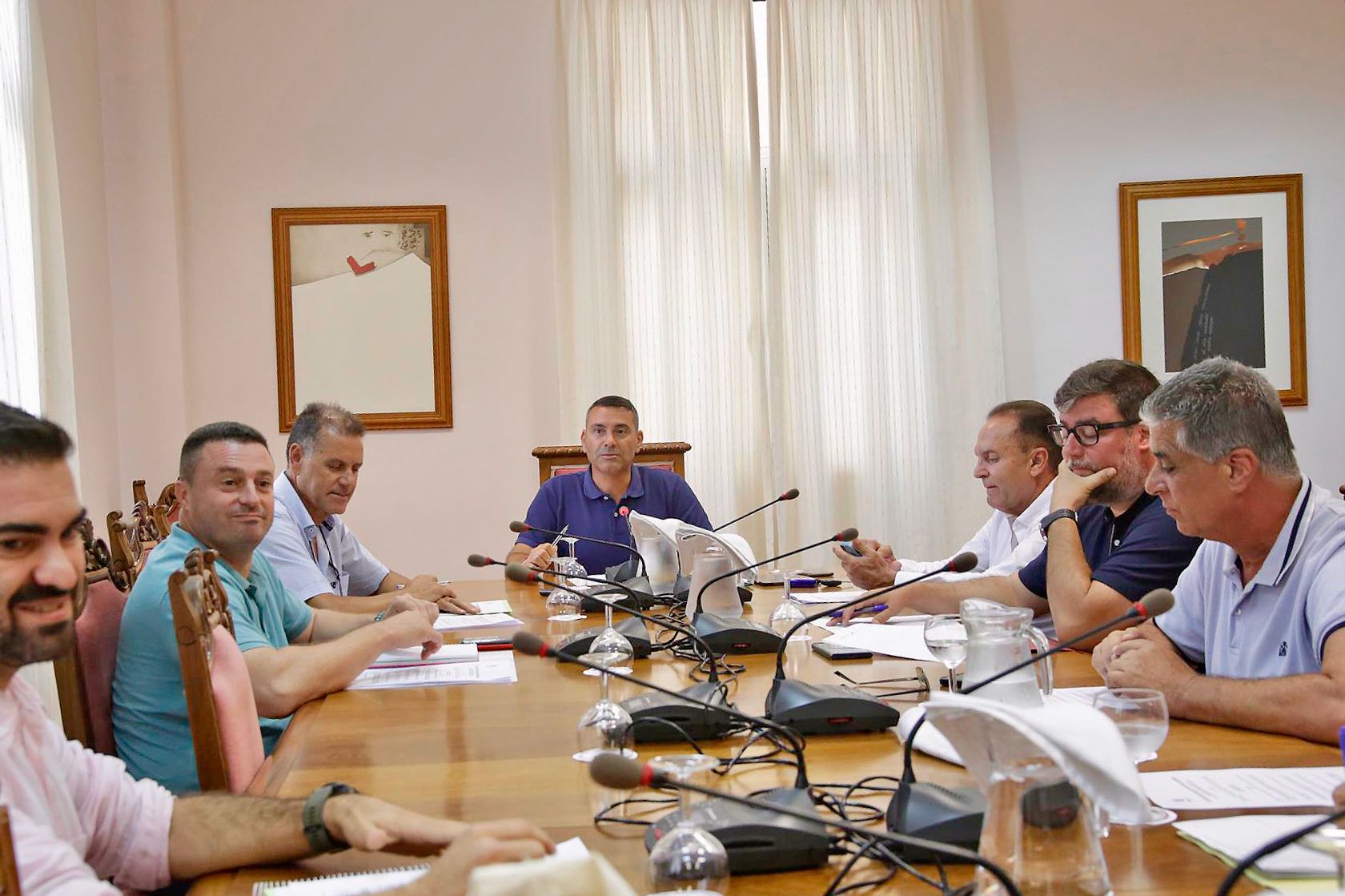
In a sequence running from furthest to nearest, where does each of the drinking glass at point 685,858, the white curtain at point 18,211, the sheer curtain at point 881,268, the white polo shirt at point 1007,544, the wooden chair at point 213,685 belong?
the sheer curtain at point 881,268, the white curtain at point 18,211, the white polo shirt at point 1007,544, the wooden chair at point 213,685, the drinking glass at point 685,858

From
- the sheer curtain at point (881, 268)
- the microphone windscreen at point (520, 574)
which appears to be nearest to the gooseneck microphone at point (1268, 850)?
the microphone windscreen at point (520, 574)

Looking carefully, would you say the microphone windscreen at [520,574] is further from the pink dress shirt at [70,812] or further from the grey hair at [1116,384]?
the grey hair at [1116,384]

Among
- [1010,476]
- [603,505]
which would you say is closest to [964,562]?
[1010,476]

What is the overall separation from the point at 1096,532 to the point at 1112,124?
380cm

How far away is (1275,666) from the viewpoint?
6.66ft

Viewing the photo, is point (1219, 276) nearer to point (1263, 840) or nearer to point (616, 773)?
point (1263, 840)

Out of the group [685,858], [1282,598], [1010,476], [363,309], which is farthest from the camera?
[363,309]

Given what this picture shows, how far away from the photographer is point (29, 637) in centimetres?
131

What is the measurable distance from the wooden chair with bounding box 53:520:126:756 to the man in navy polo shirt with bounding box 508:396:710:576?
2.24m

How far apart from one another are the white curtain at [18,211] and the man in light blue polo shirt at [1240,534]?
3.90 m

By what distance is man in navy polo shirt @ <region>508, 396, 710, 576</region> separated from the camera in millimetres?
4617

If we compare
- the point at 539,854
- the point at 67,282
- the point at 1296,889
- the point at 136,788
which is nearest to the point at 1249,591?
the point at 1296,889

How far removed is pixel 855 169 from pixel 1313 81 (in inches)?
92.9

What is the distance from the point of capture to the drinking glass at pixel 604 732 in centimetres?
166
